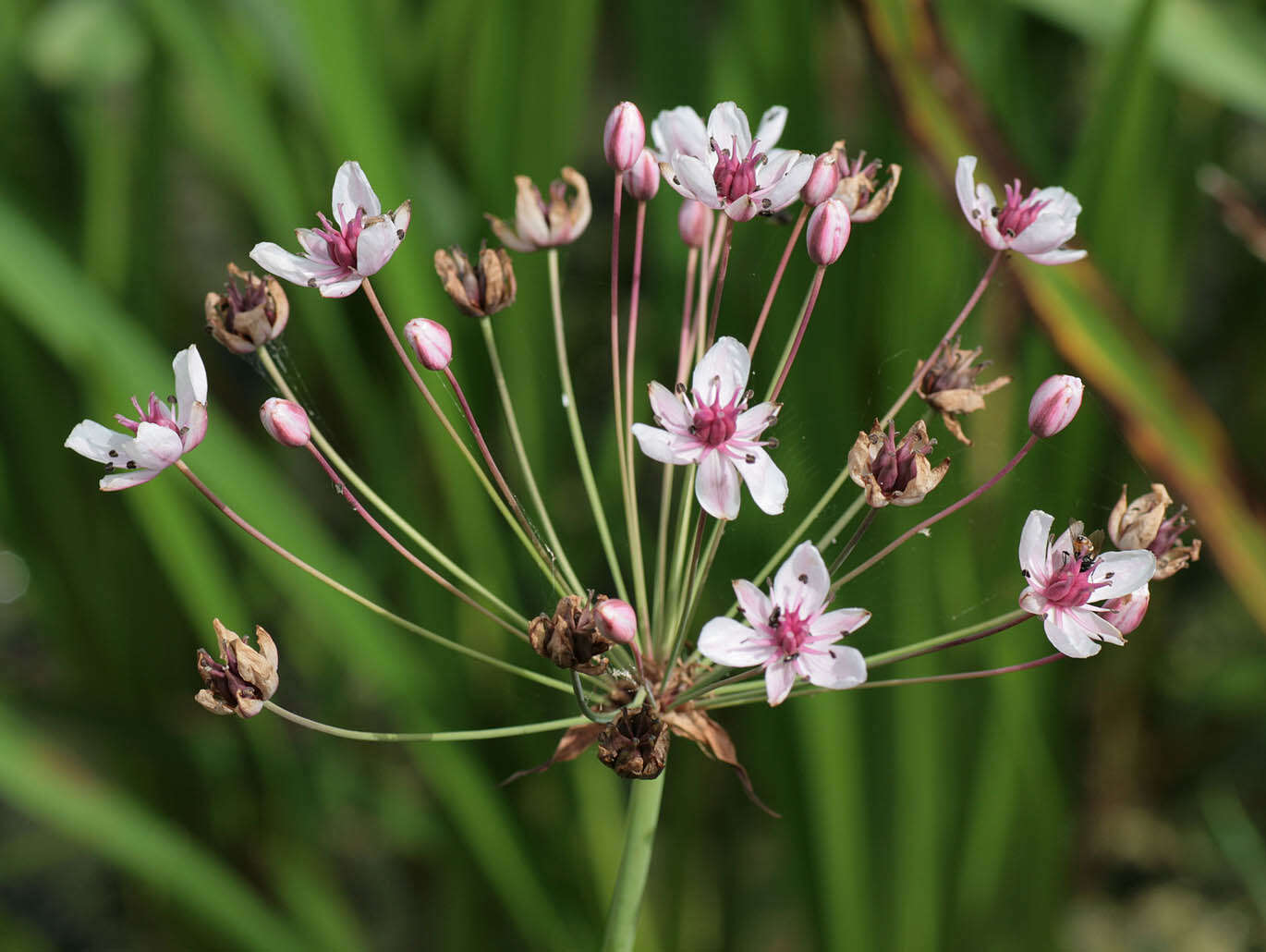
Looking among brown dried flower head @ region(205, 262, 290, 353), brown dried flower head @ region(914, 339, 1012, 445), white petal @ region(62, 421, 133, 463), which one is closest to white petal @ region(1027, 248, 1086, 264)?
brown dried flower head @ region(914, 339, 1012, 445)

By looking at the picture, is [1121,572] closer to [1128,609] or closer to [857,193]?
[1128,609]

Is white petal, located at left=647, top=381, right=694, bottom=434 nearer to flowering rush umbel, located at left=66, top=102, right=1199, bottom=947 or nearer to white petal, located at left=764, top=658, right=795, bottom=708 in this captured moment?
flowering rush umbel, located at left=66, top=102, right=1199, bottom=947

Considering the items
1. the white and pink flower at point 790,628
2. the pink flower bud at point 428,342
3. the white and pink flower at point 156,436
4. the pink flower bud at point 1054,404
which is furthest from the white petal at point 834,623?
the white and pink flower at point 156,436

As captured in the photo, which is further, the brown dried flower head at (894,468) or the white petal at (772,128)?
the white petal at (772,128)

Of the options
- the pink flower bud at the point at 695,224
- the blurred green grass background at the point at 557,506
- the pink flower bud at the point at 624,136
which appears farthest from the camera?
the blurred green grass background at the point at 557,506

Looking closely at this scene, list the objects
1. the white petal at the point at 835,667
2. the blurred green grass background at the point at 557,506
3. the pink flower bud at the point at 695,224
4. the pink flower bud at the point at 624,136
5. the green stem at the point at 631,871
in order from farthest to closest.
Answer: the blurred green grass background at the point at 557,506 → the pink flower bud at the point at 695,224 → the pink flower bud at the point at 624,136 → the green stem at the point at 631,871 → the white petal at the point at 835,667

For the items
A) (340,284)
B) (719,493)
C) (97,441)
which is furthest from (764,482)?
(97,441)

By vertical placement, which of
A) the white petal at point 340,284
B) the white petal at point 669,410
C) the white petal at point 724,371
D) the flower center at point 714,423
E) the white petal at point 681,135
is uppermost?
the white petal at point 681,135

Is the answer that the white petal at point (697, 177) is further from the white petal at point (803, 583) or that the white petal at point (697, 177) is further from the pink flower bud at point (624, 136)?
the white petal at point (803, 583)
